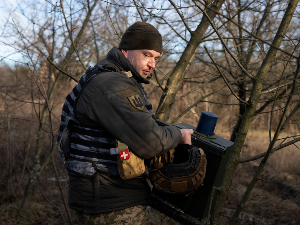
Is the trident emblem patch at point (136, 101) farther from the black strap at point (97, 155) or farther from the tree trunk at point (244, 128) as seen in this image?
the tree trunk at point (244, 128)

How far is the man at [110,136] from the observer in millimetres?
A: 1346

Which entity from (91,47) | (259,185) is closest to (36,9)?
(91,47)

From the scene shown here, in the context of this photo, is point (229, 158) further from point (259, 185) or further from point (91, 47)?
point (259, 185)

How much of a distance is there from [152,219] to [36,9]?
4.23 m

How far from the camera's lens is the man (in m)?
1.35

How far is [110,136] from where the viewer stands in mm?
1460

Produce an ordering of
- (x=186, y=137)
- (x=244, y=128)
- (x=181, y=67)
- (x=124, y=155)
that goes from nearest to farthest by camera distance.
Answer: (x=124, y=155) → (x=186, y=137) → (x=244, y=128) → (x=181, y=67)

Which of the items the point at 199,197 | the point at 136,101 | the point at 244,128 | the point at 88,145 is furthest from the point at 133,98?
the point at 244,128

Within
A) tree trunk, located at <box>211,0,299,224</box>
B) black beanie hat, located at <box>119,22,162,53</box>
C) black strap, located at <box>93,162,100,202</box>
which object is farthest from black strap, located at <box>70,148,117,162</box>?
tree trunk, located at <box>211,0,299,224</box>

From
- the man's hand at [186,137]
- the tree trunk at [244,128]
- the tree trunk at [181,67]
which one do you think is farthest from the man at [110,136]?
the tree trunk at [181,67]

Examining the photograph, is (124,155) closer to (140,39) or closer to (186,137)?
(186,137)

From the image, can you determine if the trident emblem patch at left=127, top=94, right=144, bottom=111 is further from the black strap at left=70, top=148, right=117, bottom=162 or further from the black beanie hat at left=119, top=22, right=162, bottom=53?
the black beanie hat at left=119, top=22, right=162, bottom=53

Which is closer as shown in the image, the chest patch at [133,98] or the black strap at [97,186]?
the chest patch at [133,98]

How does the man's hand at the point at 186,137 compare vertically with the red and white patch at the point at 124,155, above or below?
above
